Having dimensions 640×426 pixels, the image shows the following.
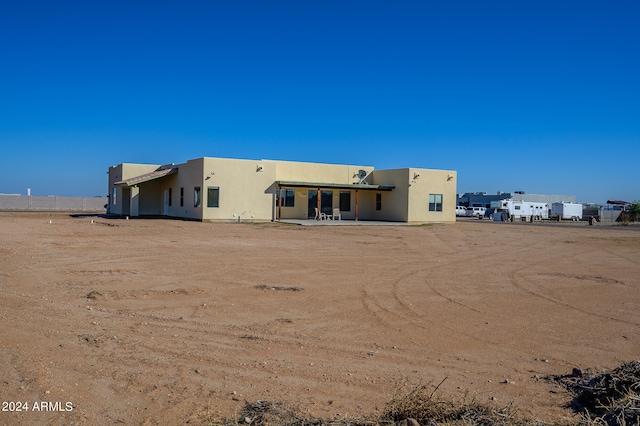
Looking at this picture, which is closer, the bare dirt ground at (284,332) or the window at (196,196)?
the bare dirt ground at (284,332)

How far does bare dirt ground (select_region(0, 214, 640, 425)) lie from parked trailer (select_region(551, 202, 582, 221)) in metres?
50.2

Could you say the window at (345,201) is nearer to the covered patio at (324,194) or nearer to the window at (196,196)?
the covered patio at (324,194)

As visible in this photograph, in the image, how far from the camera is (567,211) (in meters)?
62.2

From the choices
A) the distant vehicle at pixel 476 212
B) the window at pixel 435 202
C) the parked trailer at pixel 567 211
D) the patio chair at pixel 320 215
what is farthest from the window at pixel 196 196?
the parked trailer at pixel 567 211

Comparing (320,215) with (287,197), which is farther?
(287,197)

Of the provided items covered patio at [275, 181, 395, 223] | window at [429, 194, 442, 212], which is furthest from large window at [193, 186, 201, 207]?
window at [429, 194, 442, 212]

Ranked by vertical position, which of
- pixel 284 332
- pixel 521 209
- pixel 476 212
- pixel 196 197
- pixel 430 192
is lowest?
pixel 284 332

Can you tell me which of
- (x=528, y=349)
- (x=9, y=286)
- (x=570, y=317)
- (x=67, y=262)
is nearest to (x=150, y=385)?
(x=528, y=349)

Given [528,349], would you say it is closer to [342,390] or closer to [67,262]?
[342,390]

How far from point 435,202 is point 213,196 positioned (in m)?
16.7

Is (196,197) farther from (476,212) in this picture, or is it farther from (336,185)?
(476,212)

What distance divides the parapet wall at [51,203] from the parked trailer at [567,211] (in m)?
51.7

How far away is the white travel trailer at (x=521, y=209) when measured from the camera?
188ft

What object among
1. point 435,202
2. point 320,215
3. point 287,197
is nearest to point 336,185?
point 320,215
